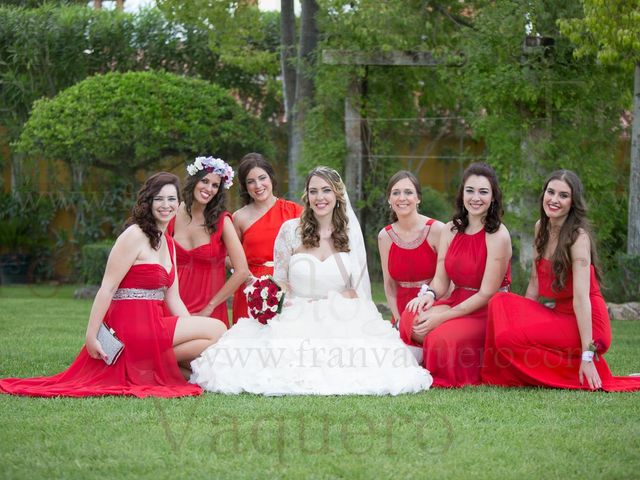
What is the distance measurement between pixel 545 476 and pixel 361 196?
9.06 meters

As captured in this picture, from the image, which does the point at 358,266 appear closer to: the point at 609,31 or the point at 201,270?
the point at 201,270

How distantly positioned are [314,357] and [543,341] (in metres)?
1.49

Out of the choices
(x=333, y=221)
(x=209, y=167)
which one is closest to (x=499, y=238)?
(x=333, y=221)

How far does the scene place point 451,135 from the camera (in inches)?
578

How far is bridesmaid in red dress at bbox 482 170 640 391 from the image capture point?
602 centimetres

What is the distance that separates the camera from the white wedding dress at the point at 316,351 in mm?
5828

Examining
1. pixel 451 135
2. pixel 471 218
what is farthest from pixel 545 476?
pixel 451 135

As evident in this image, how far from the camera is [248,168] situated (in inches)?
290

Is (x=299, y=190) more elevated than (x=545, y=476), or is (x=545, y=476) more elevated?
(x=299, y=190)

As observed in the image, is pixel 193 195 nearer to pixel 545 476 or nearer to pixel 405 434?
pixel 405 434

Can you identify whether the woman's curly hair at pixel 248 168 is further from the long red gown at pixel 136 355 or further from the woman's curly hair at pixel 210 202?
the long red gown at pixel 136 355

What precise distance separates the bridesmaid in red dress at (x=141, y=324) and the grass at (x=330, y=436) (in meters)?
0.35

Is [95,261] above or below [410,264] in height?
below

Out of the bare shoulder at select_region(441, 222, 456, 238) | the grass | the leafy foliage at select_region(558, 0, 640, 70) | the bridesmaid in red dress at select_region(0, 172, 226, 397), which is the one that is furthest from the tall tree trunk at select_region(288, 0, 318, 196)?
the grass
